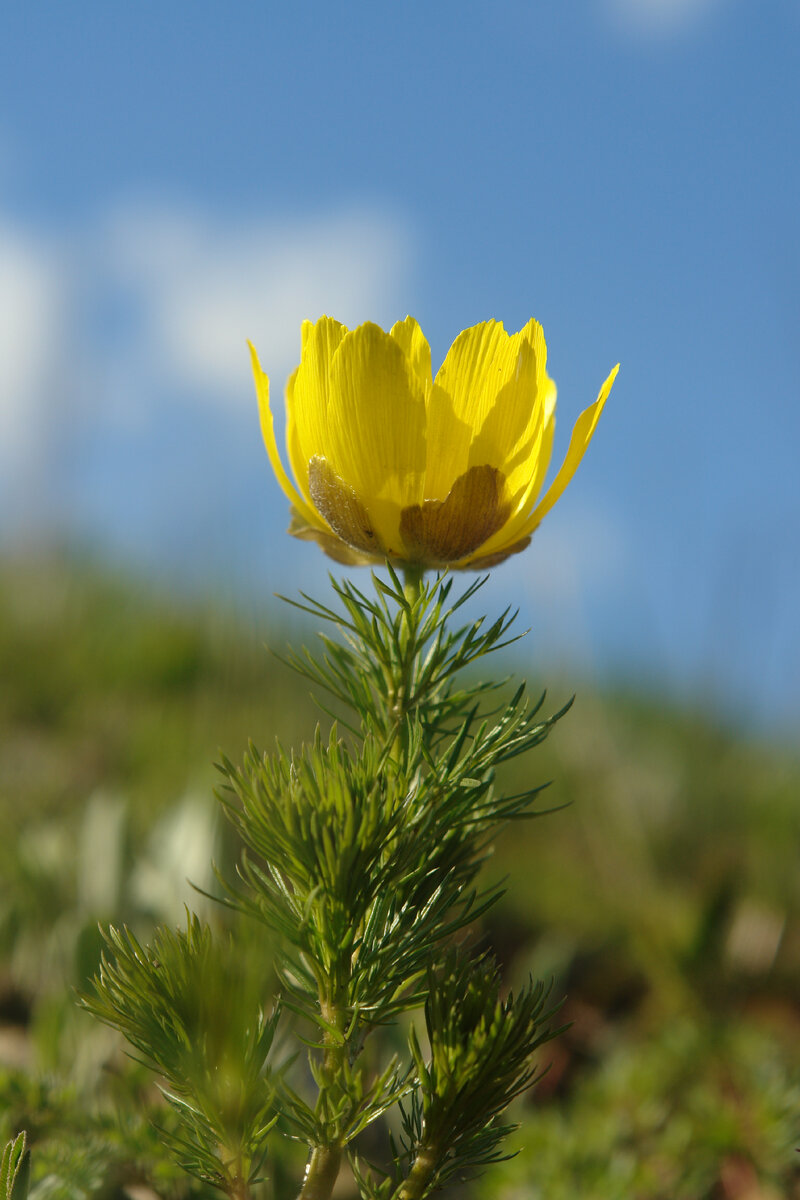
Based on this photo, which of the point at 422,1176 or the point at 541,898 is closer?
the point at 422,1176

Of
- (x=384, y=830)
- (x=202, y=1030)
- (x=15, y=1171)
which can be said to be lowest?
(x=15, y=1171)

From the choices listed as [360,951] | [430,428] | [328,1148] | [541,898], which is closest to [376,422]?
[430,428]

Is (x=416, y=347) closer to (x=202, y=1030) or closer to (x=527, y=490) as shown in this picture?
(x=527, y=490)

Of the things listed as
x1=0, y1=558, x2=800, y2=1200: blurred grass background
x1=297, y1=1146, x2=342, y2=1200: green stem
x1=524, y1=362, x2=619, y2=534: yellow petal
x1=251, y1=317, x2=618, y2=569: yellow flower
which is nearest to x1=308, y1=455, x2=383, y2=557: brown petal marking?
x1=251, y1=317, x2=618, y2=569: yellow flower

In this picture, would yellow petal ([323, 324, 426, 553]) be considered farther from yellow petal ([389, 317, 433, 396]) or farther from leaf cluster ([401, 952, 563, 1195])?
leaf cluster ([401, 952, 563, 1195])

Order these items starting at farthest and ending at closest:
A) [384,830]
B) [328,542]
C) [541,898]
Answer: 1. [541,898]
2. [328,542]
3. [384,830]

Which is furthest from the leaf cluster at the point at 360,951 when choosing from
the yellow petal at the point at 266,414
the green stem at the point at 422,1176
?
the yellow petal at the point at 266,414

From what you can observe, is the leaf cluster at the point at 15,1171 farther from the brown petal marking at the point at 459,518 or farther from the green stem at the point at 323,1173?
the brown petal marking at the point at 459,518

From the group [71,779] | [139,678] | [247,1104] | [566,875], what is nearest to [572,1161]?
[247,1104]
